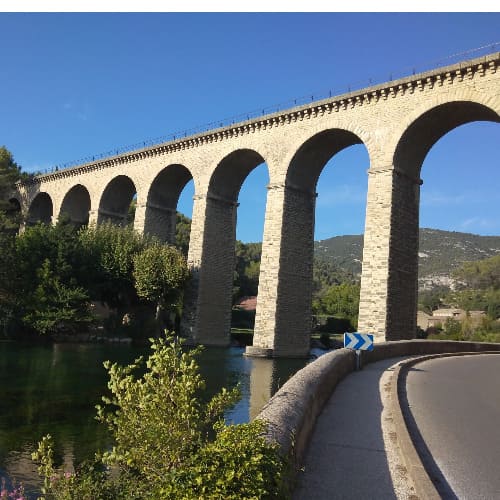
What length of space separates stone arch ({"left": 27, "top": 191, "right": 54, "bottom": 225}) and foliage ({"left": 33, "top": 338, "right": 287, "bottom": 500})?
49.7 metres

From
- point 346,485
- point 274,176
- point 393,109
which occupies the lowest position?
point 346,485

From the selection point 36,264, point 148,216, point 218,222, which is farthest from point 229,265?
point 36,264

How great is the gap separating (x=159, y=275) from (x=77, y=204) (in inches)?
767

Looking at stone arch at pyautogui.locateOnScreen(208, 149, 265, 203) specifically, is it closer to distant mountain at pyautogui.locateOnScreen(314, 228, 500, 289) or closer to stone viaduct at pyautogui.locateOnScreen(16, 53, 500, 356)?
stone viaduct at pyautogui.locateOnScreen(16, 53, 500, 356)

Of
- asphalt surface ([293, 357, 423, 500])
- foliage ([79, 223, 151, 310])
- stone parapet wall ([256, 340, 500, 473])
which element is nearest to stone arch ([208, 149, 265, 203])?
foliage ([79, 223, 151, 310])

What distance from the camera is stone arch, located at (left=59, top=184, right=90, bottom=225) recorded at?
4666 centimetres

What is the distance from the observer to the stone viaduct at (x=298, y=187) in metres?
24.3

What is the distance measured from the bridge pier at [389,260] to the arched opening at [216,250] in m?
10.4

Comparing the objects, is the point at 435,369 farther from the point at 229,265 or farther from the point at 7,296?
the point at 7,296

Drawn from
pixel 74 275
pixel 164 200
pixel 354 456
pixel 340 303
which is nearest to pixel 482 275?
pixel 340 303

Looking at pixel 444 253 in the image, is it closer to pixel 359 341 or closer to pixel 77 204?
pixel 77 204

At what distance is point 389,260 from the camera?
24.3 meters

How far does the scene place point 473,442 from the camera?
294 inches

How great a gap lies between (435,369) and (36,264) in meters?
24.6
